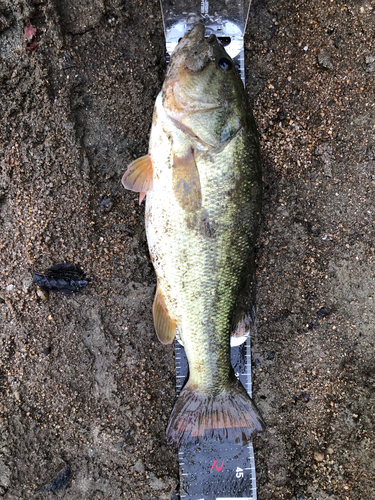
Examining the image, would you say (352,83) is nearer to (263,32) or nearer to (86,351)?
(263,32)

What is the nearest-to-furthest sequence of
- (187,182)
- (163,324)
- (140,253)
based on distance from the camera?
(187,182) < (163,324) < (140,253)

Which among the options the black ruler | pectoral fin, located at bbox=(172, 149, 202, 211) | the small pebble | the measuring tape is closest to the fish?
pectoral fin, located at bbox=(172, 149, 202, 211)

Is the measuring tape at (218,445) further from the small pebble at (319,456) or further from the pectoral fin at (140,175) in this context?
the pectoral fin at (140,175)

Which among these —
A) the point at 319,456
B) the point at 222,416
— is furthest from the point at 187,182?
the point at 319,456

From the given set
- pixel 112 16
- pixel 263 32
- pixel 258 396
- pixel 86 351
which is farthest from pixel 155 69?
pixel 258 396

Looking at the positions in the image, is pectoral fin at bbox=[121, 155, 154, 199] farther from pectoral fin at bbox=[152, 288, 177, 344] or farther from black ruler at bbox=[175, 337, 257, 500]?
black ruler at bbox=[175, 337, 257, 500]

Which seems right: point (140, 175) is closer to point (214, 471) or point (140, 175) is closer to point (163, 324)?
point (163, 324)

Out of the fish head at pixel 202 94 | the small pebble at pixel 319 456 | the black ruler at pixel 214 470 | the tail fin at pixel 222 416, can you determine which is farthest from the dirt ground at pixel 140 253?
the fish head at pixel 202 94
